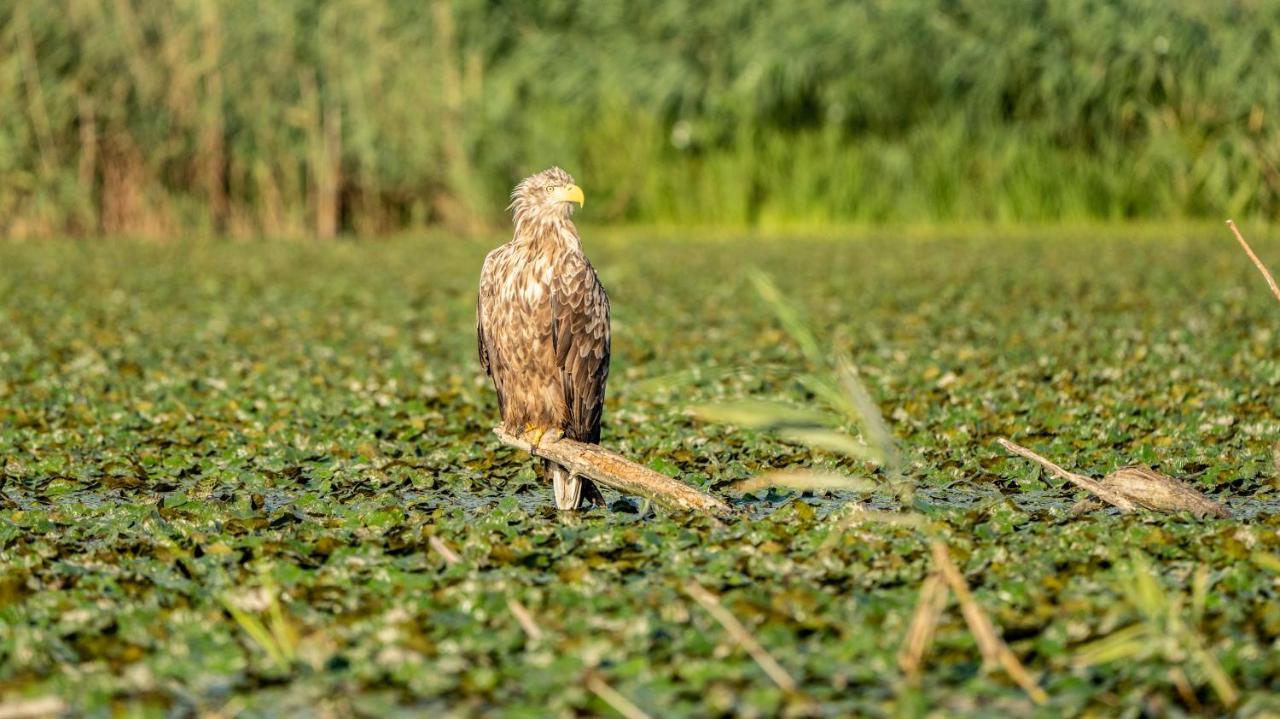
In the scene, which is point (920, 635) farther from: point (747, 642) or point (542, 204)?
point (542, 204)

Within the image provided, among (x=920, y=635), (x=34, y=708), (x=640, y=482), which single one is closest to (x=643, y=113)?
(x=640, y=482)

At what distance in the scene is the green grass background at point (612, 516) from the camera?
13.5ft

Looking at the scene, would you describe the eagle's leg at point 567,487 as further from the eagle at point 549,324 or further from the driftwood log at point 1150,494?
the driftwood log at point 1150,494

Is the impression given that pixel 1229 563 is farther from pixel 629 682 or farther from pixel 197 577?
pixel 197 577

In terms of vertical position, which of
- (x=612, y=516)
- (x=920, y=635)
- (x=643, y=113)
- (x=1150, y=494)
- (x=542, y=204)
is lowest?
(x=612, y=516)

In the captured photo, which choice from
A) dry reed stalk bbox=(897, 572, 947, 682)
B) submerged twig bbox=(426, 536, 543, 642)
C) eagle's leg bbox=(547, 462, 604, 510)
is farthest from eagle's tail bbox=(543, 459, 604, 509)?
dry reed stalk bbox=(897, 572, 947, 682)

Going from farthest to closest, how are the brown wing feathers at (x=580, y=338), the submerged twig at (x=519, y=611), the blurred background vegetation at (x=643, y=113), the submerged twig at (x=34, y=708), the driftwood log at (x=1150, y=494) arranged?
the blurred background vegetation at (x=643, y=113), the brown wing feathers at (x=580, y=338), the driftwood log at (x=1150, y=494), the submerged twig at (x=519, y=611), the submerged twig at (x=34, y=708)

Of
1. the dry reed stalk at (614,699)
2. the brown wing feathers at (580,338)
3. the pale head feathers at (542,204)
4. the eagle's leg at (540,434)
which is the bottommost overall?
the dry reed stalk at (614,699)

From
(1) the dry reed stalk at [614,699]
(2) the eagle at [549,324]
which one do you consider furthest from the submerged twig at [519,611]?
(2) the eagle at [549,324]

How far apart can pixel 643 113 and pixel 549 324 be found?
43.2 feet

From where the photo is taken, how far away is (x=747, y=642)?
13.5ft

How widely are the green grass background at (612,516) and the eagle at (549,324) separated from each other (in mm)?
327

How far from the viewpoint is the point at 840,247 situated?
16328 mm

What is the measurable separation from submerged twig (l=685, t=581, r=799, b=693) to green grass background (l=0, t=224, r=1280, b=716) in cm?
3
